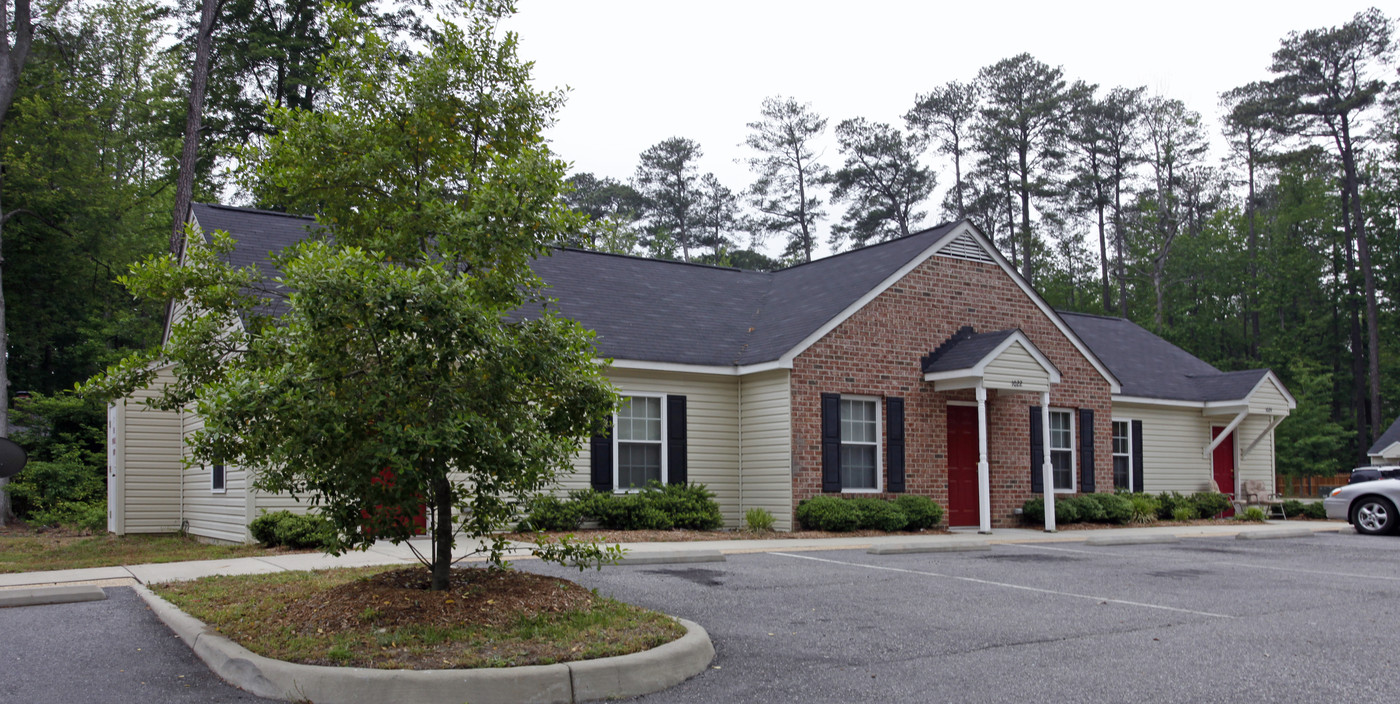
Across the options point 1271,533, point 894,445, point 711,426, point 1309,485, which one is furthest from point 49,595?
point 1309,485

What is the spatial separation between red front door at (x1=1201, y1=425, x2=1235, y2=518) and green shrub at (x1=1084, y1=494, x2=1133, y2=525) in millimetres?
6508

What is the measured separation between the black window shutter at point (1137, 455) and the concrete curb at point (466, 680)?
1899cm

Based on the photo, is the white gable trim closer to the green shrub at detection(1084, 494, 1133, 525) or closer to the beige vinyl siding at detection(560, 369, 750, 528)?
the beige vinyl siding at detection(560, 369, 750, 528)

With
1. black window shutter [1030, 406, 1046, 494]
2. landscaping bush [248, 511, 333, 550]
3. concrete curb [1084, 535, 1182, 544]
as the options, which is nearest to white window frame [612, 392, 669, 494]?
landscaping bush [248, 511, 333, 550]

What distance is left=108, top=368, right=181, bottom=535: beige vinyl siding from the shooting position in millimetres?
17172

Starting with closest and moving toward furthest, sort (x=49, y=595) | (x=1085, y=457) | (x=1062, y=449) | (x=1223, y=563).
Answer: (x=49, y=595), (x=1223, y=563), (x=1062, y=449), (x=1085, y=457)

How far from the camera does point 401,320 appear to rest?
618cm

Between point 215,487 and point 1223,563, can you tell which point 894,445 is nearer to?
point 1223,563

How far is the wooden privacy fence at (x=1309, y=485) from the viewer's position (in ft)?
131

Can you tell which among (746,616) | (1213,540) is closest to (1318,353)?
(1213,540)

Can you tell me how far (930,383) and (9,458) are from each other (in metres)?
13.9

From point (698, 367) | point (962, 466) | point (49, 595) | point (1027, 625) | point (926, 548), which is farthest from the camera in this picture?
point (962, 466)

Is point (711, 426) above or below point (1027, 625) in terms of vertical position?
above

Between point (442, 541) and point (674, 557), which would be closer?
point (442, 541)
